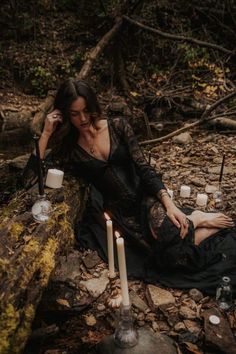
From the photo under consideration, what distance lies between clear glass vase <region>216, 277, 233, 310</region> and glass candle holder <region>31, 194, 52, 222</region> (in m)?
1.40

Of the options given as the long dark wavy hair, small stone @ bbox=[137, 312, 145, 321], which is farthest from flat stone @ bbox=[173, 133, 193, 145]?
small stone @ bbox=[137, 312, 145, 321]

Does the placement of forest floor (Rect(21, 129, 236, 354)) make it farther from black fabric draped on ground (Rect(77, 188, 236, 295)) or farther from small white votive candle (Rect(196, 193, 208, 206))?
small white votive candle (Rect(196, 193, 208, 206))

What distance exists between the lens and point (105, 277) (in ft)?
9.92

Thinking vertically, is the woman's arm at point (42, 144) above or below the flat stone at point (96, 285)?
above

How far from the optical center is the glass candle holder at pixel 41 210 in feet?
7.93

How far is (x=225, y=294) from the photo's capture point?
2.64m

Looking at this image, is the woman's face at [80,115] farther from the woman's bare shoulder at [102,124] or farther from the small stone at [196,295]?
the small stone at [196,295]

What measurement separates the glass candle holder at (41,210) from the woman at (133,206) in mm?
567

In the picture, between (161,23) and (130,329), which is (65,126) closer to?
(130,329)

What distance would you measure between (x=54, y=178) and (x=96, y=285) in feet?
3.13

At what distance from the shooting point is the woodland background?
18.2ft

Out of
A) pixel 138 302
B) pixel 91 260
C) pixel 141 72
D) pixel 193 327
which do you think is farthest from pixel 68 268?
pixel 141 72

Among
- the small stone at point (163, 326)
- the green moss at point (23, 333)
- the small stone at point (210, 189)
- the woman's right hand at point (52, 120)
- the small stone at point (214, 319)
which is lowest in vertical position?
the small stone at point (163, 326)

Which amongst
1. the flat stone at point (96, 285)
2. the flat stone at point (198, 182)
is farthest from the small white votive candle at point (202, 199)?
the flat stone at point (96, 285)
